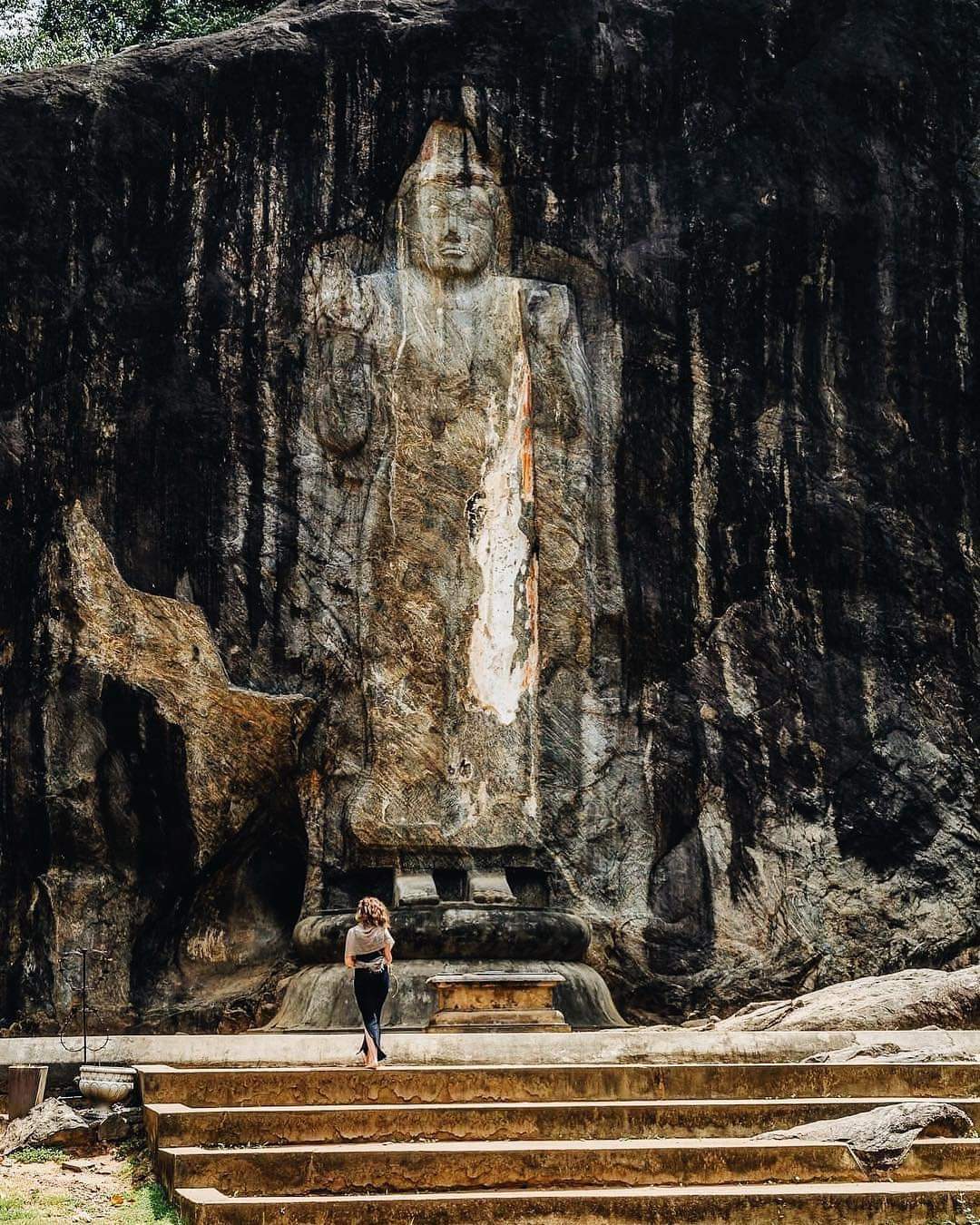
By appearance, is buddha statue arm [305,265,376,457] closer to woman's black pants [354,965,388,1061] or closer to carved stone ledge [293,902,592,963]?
carved stone ledge [293,902,592,963]

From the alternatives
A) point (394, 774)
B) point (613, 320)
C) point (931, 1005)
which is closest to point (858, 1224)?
point (931, 1005)

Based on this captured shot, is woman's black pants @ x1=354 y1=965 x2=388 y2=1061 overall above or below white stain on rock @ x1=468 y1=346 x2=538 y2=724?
below

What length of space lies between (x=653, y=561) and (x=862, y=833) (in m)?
2.47

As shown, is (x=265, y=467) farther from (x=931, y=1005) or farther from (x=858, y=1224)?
(x=858, y=1224)

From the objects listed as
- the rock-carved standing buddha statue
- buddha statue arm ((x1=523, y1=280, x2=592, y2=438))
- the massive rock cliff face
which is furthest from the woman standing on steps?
A: buddha statue arm ((x1=523, y1=280, x2=592, y2=438))

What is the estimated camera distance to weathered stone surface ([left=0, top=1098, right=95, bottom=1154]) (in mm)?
9875

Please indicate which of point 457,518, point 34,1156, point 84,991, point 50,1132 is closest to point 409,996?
point 84,991

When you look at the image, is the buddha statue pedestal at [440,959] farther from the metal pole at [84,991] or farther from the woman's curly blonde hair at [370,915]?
the woman's curly blonde hair at [370,915]

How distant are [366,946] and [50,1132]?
175 cm

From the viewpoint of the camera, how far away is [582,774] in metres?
15.5

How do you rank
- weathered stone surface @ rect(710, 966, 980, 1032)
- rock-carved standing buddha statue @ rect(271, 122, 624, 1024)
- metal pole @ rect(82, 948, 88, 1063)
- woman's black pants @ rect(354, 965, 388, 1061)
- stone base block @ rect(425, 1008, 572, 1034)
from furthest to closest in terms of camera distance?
rock-carved standing buddha statue @ rect(271, 122, 624, 1024), metal pole @ rect(82, 948, 88, 1063), stone base block @ rect(425, 1008, 572, 1034), weathered stone surface @ rect(710, 966, 980, 1032), woman's black pants @ rect(354, 965, 388, 1061)

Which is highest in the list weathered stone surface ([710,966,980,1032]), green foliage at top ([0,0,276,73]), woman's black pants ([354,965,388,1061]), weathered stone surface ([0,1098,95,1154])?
green foliage at top ([0,0,276,73])

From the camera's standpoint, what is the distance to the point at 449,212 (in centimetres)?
1579

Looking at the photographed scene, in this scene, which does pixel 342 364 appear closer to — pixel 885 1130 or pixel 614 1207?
pixel 885 1130
